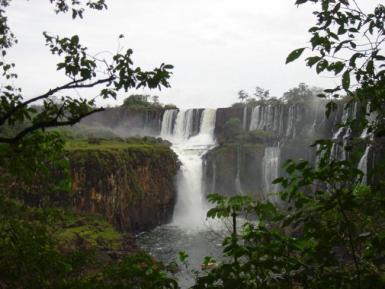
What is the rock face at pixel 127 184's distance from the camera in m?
25.2

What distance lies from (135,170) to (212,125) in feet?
60.7

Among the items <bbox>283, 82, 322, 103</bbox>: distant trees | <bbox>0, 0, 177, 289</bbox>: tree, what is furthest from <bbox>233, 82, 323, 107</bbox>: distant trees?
<bbox>0, 0, 177, 289</bbox>: tree

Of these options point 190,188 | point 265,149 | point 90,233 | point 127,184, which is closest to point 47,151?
point 90,233

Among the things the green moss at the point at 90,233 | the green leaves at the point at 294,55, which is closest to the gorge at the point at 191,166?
the green moss at the point at 90,233

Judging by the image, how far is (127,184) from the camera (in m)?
28.1

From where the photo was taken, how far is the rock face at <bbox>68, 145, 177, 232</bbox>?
82.8ft

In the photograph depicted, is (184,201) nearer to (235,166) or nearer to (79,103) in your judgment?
(235,166)

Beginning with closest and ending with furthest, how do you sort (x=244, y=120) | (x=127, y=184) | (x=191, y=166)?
(x=127, y=184) → (x=191, y=166) → (x=244, y=120)

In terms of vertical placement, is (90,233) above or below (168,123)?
below

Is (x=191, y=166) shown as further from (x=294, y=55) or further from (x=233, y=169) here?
(x=294, y=55)

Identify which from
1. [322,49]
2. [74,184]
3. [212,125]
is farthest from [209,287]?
[212,125]

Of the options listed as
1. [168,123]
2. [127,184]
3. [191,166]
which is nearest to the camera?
[127,184]

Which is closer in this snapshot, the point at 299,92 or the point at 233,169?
the point at 233,169

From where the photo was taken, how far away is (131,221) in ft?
93.8
